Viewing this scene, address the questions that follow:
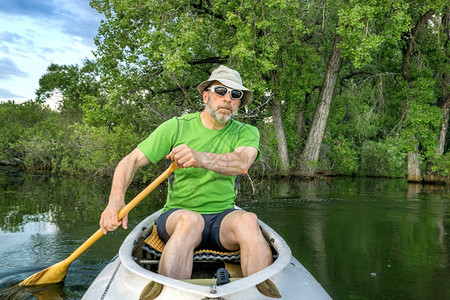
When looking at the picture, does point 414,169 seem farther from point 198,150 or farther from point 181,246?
point 181,246

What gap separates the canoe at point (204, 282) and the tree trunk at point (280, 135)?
1344 cm

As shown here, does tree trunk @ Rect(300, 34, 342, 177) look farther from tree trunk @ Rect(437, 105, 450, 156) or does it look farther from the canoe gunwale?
the canoe gunwale

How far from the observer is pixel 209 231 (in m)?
2.91

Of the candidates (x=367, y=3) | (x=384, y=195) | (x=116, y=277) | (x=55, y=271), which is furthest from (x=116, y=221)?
(x=367, y=3)

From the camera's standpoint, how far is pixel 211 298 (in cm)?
198

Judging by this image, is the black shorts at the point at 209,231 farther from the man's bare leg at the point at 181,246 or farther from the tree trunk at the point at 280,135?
the tree trunk at the point at 280,135

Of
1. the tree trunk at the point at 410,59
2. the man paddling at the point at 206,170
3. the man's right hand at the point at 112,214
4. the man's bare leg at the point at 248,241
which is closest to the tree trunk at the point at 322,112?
the tree trunk at the point at 410,59

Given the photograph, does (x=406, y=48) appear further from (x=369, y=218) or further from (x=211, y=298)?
(x=211, y=298)

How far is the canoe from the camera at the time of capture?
2.02 metres

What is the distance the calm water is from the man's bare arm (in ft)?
6.32

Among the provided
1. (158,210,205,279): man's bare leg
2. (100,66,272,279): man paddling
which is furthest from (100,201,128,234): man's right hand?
(158,210,205,279): man's bare leg

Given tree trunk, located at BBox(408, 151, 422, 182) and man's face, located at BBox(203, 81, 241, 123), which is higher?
man's face, located at BBox(203, 81, 241, 123)

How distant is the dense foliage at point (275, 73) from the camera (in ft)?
39.7

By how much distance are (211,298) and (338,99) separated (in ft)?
57.3
